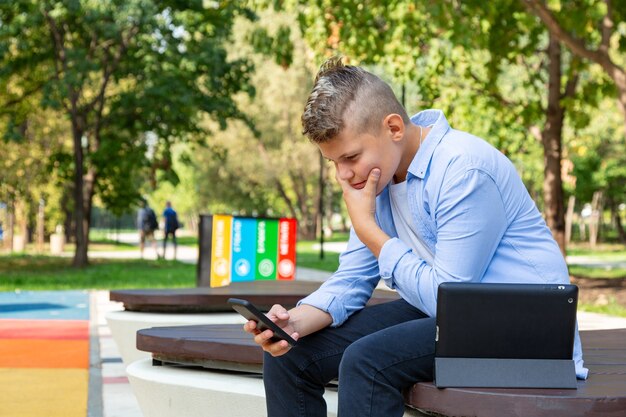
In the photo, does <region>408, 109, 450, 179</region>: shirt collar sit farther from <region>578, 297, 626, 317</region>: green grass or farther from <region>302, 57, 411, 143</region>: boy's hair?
<region>578, 297, 626, 317</region>: green grass

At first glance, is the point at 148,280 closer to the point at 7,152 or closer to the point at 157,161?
the point at 157,161

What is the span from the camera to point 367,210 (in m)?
3.18

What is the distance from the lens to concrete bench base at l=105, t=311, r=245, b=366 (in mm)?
6397

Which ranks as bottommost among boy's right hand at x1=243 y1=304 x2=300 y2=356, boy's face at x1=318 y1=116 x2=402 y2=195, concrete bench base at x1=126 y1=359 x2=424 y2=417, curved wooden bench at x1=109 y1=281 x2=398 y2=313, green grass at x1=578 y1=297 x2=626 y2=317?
green grass at x1=578 y1=297 x2=626 y2=317


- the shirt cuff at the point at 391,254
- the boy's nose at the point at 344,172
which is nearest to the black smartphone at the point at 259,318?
the shirt cuff at the point at 391,254

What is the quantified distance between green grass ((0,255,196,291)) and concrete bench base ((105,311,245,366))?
10.1 m

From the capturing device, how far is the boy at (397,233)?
9.63ft

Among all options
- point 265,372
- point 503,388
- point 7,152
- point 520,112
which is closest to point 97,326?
point 265,372

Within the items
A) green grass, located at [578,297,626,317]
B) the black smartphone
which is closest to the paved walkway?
green grass, located at [578,297,626,317]

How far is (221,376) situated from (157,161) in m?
22.1

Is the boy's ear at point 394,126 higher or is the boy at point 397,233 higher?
the boy's ear at point 394,126

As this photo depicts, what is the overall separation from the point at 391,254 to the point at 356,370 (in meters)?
0.37

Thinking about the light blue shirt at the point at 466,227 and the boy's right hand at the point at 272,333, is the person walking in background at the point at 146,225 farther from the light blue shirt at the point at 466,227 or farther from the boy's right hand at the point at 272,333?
the light blue shirt at the point at 466,227

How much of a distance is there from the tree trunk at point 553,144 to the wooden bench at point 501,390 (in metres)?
13.1
